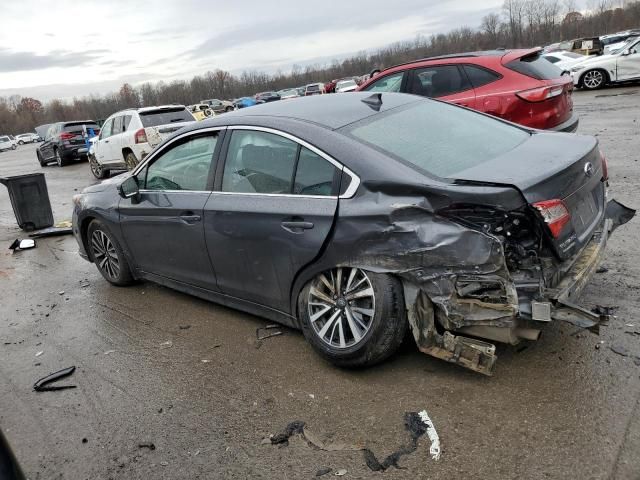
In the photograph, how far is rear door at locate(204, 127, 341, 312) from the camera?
3459mm

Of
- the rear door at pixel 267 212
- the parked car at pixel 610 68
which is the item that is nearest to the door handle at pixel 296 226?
the rear door at pixel 267 212

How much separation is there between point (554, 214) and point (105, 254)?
4444 millimetres

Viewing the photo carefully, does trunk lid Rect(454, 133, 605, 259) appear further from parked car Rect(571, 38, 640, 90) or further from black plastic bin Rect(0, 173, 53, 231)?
parked car Rect(571, 38, 640, 90)

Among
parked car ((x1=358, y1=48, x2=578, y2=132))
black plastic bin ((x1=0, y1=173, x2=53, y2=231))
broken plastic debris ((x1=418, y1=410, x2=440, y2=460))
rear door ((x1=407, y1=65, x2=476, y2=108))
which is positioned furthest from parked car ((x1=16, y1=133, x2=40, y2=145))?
broken plastic debris ((x1=418, y1=410, x2=440, y2=460))

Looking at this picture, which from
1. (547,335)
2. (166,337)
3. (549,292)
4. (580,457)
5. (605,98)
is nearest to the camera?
(580,457)

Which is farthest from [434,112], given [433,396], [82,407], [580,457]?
[82,407]

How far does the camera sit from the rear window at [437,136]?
336cm

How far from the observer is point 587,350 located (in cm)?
338

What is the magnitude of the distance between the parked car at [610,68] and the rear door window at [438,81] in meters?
13.2

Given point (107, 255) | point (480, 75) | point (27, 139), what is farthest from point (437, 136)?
point (27, 139)

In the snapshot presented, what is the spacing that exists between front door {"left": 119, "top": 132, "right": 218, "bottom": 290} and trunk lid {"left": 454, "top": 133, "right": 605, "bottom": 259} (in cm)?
207

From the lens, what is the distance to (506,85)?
7430mm

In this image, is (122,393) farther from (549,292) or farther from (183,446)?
(549,292)

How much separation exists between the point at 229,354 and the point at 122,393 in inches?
29.9
